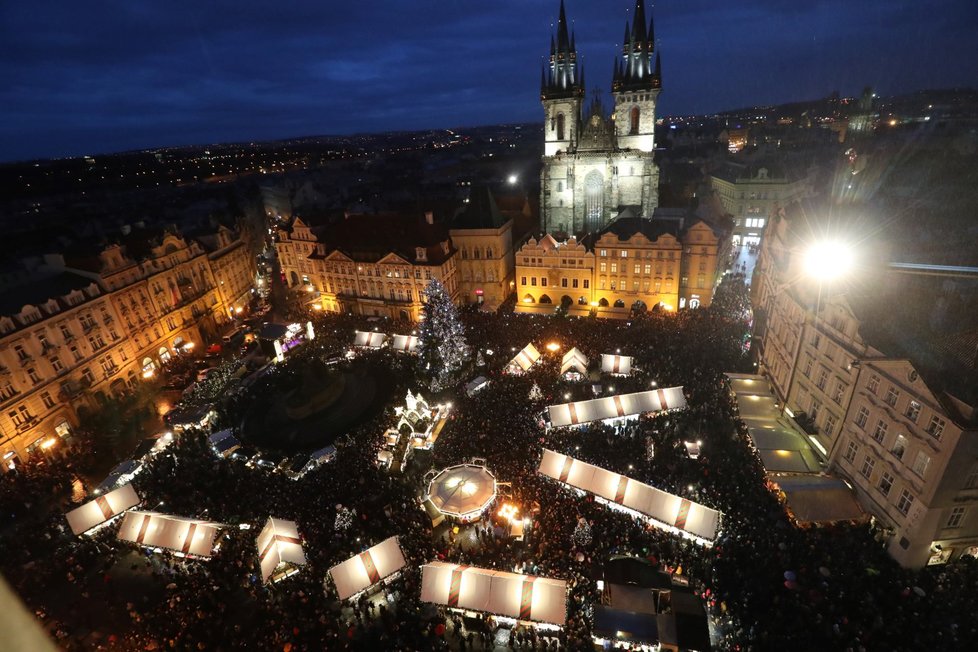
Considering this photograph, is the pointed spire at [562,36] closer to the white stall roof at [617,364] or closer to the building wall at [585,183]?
the building wall at [585,183]

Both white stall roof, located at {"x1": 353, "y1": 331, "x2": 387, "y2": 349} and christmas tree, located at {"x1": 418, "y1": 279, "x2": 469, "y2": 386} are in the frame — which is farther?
white stall roof, located at {"x1": 353, "y1": 331, "x2": 387, "y2": 349}

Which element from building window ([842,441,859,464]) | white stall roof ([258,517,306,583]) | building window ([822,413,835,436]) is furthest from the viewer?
building window ([822,413,835,436])

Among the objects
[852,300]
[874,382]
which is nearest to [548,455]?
[874,382]

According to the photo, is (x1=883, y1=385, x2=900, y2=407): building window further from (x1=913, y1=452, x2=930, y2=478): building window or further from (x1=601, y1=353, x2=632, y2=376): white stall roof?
(x1=601, y1=353, x2=632, y2=376): white stall roof

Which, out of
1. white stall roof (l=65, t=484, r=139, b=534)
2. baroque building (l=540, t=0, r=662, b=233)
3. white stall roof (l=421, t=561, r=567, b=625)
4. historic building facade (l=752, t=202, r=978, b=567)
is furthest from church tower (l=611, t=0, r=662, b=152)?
white stall roof (l=65, t=484, r=139, b=534)

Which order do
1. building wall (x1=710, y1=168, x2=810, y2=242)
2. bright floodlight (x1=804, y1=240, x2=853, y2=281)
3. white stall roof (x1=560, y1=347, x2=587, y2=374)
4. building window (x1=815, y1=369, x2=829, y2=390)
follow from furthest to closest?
building wall (x1=710, y1=168, x2=810, y2=242) < white stall roof (x1=560, y1=347, x2=587, y2=374) < building window (x1=815, y1=369, x2=829, y2=390) < bright floodlight (x1=804, y1=240, x2=853, y2=281)

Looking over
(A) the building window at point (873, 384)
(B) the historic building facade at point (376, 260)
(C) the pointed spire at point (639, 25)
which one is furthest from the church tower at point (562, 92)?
(A) the building window at point (873, 384)

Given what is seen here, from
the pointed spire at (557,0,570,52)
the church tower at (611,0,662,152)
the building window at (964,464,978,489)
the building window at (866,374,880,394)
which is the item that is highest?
the pointed spire at (557,0,570,52)
